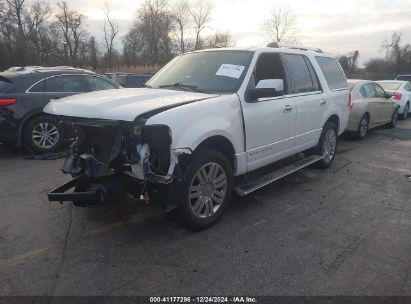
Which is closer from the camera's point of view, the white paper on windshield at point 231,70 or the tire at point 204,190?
the tire at point 204,190

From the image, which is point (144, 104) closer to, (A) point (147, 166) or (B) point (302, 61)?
(A) point (147, 166)

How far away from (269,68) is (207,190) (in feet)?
6.76

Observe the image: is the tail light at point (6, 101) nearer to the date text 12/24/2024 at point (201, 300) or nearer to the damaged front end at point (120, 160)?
the damaged front end at point (120, 160)

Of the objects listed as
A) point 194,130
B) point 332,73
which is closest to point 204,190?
point 194,130

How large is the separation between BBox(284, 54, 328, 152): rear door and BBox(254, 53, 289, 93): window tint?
23cm

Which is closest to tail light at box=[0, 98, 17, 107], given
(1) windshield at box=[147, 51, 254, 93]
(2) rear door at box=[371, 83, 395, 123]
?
(1) windshield at box=[147, 51, 254, 93]

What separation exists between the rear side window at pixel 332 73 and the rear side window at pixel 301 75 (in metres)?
0.52

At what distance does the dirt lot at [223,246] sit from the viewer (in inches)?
126

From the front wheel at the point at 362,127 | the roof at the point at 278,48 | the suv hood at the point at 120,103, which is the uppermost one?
the roof at the point at 278,48

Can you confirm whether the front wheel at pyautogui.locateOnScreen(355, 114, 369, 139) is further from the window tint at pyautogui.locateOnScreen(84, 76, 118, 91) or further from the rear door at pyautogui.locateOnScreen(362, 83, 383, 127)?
the window tint at pyautogui.locateOnScreen(84, 76, 118, 91)

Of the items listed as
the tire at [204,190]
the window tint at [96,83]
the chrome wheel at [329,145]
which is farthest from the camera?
the window tint at [96,83]

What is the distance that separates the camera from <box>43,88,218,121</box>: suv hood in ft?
11.8

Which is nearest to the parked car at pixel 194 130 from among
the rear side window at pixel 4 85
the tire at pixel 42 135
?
the tire at pixel 42 135

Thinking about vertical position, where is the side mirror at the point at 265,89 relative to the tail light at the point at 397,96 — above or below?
above
